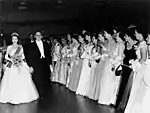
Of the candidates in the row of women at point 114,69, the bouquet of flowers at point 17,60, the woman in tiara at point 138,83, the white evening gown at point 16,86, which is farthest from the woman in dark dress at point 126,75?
the bouquet of flowers at point 17,60

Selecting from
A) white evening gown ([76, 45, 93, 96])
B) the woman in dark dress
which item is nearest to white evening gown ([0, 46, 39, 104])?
white evening gown ([76, 45, 93, 96])

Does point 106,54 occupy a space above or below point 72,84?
above

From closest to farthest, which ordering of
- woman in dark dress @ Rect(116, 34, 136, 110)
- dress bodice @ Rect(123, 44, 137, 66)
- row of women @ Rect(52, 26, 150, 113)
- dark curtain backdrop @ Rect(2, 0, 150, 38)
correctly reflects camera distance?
row of women @ Rect(52, 26, 150, 113) < woman in dark dress @ Rect(116, 34, 136, 110) < dress bodice @ Rect(123, 44, 137, 66) < dark curtain backdrop @ Rect(2, 0, 150, 38)

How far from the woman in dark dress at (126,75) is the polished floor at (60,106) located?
0.81 feet

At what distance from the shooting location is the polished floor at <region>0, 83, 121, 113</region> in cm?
497

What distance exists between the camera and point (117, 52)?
5324 mm

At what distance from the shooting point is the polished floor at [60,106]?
4.97 metres

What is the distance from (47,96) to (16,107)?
118cm

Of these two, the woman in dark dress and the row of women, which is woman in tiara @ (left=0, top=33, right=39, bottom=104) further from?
the woman in dark dress

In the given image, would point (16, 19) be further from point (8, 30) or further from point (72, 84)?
point (72, 84)

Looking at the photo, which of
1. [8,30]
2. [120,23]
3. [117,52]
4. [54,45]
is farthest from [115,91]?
[8,30]

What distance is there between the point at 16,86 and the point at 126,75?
2274 mm

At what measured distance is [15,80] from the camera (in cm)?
580

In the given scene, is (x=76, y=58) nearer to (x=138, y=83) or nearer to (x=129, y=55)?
(x=129, y=55)
